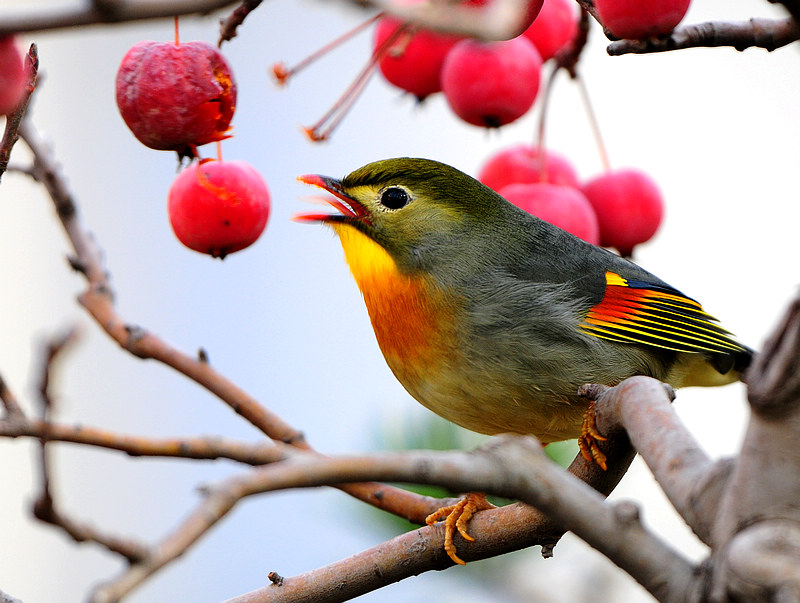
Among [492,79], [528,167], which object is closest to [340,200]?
[528,167]

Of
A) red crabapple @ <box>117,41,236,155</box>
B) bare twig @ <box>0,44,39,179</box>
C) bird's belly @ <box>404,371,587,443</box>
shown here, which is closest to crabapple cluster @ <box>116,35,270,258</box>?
red crabapple @ <box>117,41,236,155</box>

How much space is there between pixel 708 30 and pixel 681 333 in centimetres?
114

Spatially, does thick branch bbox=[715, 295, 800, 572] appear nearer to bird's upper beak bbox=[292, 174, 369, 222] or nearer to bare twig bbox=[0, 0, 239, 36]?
bare twig bbox=[0, 0, 239, 36]

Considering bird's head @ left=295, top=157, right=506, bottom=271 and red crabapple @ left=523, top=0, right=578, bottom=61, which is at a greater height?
red crabapple @ left=523, top=0, right=578, bottom=61

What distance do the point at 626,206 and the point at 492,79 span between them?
543 mm

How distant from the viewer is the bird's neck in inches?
Result: 80.7

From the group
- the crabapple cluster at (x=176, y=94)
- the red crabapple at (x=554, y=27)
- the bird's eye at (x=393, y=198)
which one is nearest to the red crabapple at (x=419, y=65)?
the red crabapple at (x=554, y=27)

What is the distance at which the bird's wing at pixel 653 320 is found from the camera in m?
2.15

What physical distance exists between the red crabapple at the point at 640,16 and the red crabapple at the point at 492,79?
1.78ft

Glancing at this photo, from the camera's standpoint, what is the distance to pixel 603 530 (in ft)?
2.68

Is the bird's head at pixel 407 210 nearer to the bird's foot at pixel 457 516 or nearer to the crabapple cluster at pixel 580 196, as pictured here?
the crabapple cluster at pixel 580 196

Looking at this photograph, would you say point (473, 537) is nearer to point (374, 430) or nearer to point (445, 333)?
point (445, 333)

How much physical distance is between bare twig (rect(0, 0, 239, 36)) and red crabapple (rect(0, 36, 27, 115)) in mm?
364

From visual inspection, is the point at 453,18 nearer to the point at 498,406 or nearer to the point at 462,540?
the point at 462,540
